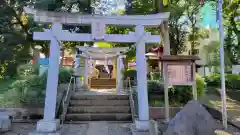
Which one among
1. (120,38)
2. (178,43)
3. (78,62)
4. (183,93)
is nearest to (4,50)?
(78,62)

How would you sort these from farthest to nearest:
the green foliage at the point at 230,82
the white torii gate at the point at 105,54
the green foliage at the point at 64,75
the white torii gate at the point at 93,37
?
the green foliage at the point at 230,82 < the white torii gate at the point at 105,54 < the green foliage at the point at 64,75 < the white torii gate at the point at 93,37

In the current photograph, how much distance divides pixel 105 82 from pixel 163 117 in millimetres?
9530

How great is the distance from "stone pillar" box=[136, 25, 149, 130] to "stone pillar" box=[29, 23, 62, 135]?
2.54 meters

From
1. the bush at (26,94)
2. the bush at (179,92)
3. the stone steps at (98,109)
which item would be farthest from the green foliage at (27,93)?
the bush at (179,92)

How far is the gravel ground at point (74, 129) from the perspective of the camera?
296 inches

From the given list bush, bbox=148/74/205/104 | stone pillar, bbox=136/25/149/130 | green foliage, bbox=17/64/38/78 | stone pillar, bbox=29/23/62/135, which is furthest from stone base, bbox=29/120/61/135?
green foliage, bbox=17/64/38/78

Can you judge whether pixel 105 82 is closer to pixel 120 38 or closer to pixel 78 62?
pixel 78 62

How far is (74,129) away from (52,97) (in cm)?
131

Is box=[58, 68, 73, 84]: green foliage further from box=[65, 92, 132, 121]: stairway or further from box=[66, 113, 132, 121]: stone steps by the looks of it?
box=[66, 113, 132, 121]: stone steps

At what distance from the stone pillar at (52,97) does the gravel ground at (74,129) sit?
1.54ft

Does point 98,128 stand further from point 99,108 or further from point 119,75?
point 119,75

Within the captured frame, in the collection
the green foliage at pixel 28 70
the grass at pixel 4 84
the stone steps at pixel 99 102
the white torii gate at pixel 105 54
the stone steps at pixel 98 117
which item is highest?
the white torii gate at pixel 105 54

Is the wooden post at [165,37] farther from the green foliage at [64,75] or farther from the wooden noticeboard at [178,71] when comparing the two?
the green foliage at [64,75]

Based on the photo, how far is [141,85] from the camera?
7.85m
